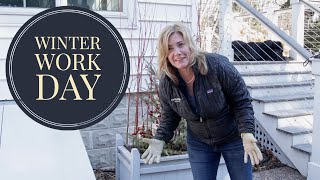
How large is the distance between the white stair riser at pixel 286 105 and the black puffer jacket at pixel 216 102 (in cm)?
196

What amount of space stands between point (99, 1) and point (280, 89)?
2340 millimetres

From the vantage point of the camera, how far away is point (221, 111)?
6.37 ft

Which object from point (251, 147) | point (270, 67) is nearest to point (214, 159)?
point (251, 147)

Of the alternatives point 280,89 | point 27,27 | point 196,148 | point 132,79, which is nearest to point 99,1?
point 132,79

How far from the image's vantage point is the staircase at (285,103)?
3.52 meters

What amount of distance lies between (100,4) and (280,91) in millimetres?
2327

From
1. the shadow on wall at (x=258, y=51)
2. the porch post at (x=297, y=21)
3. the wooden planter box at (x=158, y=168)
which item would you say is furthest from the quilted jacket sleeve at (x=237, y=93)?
the porch post at (x=297, y=21)

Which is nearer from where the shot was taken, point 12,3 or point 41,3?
point 12,3

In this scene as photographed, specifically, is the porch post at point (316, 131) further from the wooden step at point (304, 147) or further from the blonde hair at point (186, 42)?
the blonde hair at point (186, 42)

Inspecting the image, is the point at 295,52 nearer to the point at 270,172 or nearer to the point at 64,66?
the point at 270,172

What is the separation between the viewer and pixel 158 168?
261 centimetres

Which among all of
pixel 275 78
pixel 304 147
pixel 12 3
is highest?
pixel 12 3

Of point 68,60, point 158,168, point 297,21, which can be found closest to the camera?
point 68,60

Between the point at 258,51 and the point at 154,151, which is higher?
the point at 258,51
